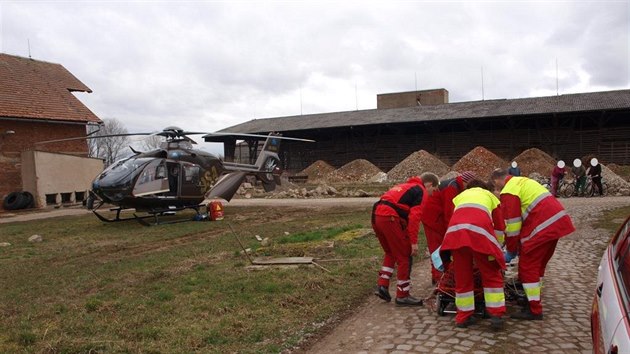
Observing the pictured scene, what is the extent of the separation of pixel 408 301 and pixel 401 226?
0.97 metres

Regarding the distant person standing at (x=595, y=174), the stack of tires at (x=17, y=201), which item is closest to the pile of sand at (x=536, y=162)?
the distant person standing at (x=595, y=174)

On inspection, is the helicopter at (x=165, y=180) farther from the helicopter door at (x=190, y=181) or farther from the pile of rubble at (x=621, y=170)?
the pile of rubble at (x=621, y=170)

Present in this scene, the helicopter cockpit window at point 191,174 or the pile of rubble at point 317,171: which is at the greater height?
the helicopter cockpit window at point 191,174

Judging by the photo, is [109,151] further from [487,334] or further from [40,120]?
[487,334]

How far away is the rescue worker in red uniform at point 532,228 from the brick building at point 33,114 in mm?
27894

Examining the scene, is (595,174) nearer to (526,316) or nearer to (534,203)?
(534,203)

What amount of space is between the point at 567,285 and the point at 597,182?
17.0 meters

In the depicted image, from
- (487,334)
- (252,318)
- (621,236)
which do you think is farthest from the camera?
(252,318)

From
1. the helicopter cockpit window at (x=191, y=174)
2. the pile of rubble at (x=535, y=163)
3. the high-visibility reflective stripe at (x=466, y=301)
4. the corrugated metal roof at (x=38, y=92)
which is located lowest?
the high-visibility reflective stripe at (x=466, y=301)

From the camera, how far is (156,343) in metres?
4.91

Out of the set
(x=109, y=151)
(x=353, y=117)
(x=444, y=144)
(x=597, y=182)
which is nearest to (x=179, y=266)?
(x=597, y=182)

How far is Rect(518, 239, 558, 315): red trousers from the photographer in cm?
519

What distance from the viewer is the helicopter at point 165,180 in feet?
51.9

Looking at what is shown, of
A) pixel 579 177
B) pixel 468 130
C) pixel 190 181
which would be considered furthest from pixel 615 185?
pixel 190 181
